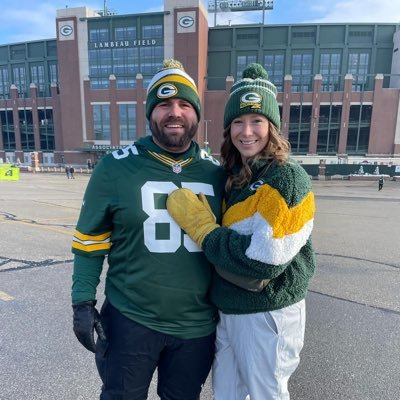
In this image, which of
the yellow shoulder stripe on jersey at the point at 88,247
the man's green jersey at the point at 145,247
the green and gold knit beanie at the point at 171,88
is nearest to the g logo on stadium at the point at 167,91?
the green and gold knit beanie at the point at 171,88

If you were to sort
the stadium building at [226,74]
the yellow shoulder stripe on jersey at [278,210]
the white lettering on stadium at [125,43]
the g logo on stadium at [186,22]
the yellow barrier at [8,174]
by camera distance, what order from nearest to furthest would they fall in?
1. the yellow shoulder stripe on jersey at [278,210]
2. the yellow barrier at [8,174]
3. the g logo on stadium at [186,22]
4. the stadium building at [226,74]
5. the white lettering on stadium at [125,43]

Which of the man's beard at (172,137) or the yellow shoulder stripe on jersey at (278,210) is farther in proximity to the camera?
the man's beard at (172,137)

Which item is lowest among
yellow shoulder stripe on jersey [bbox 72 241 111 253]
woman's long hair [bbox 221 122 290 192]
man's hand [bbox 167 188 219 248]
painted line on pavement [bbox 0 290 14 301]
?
painted line on pavement [bbox 0 290 14 301]

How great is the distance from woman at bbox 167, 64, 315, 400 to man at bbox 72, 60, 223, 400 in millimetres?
114

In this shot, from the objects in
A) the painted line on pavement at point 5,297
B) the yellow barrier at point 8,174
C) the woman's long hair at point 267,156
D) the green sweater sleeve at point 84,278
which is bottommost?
the yellow barrier at point 8,174

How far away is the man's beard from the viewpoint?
5.90ft

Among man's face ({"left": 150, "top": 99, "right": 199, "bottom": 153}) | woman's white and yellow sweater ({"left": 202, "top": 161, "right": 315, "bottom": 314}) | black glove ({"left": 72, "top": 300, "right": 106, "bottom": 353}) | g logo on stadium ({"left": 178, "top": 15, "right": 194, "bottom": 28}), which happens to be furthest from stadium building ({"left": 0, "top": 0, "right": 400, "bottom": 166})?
woman's white and yellow sweater ({"left": 202, "top": 161, "right": 315, "bottom": 314})

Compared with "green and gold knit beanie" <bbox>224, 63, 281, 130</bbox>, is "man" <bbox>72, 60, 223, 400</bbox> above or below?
below

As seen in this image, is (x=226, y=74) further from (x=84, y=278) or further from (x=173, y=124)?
(x=84, y=278)

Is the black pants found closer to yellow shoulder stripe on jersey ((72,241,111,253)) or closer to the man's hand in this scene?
yellow shoulder stripe on jersey ((72,241,111,253))

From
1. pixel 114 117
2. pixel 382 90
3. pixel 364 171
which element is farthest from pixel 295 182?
pixel 382 90

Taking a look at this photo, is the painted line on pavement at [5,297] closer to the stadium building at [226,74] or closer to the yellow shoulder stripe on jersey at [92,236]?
the yellow shoulder stripe on jersey at [92,236]

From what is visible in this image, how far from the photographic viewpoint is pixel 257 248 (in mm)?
1440

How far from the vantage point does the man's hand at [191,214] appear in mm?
1616
